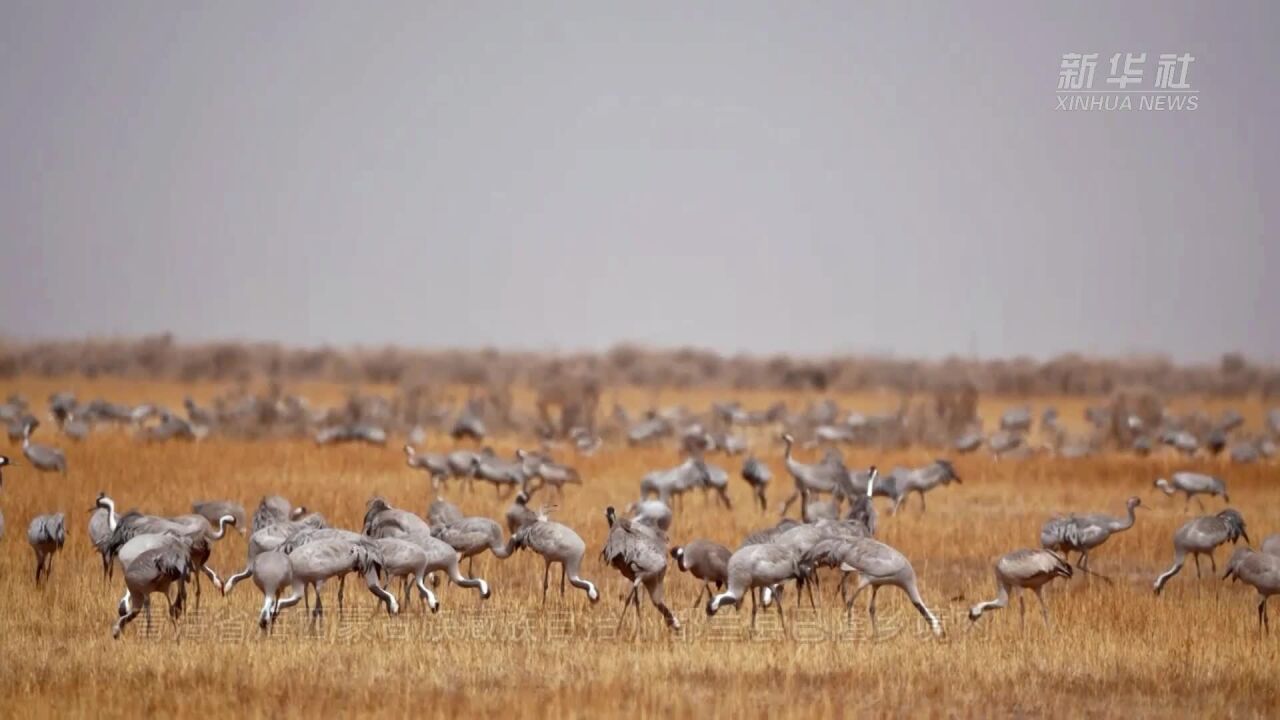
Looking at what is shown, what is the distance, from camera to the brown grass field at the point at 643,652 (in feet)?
32.8

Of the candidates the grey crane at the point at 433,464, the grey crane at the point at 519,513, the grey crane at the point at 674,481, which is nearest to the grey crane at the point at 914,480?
the grey crane at the point at 674,481

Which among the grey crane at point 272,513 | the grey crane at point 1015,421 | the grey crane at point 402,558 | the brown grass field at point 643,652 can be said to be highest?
the grey crane at point 1015,421

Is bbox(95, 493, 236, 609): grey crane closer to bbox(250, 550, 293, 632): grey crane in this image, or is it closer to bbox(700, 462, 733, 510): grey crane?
bbox(250, 550, 293, 632): grey crane

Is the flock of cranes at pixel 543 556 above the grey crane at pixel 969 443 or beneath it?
beneath

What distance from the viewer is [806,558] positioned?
1283 centimetres

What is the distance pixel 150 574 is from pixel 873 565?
19.3 feet

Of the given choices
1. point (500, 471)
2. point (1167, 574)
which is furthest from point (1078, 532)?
point (500, 471)

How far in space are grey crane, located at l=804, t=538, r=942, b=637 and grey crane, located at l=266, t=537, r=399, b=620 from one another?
371cm

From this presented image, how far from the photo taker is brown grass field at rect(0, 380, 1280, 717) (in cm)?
999

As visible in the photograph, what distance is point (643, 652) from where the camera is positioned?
451 inches

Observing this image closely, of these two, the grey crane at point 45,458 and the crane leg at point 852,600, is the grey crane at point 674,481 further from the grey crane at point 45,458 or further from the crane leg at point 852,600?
the grey crane at point 45,458

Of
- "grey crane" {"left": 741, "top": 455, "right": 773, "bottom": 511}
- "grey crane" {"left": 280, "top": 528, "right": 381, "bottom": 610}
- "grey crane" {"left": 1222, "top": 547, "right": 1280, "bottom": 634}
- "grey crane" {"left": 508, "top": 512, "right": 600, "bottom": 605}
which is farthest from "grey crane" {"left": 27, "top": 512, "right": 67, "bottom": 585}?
"grey crane" {"left": 1222, "top": 547, "right": 1280, "bottom": 634}

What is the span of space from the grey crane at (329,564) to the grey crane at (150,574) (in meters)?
0.83

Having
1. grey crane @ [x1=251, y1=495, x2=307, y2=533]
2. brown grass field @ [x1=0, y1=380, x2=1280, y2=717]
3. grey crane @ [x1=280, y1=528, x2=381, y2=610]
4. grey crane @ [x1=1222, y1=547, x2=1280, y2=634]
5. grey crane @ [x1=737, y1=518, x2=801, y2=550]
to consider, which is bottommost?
brown grass field @ [x1=0, y1=380, x2=1280, y2=717]
